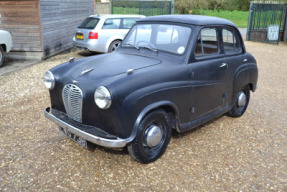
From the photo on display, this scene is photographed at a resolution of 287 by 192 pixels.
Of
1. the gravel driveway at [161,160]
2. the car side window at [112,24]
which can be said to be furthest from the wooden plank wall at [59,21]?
the gravel driveway at [161,160]

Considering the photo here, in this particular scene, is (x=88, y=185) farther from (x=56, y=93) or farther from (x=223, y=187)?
(x=223, y=187)

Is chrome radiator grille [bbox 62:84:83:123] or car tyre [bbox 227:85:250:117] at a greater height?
chrome radiator grille [bbox 62:84:83:123]

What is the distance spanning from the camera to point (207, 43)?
425 cm

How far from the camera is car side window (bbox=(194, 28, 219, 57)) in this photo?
4.08 meters

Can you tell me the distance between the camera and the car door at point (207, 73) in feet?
13.2

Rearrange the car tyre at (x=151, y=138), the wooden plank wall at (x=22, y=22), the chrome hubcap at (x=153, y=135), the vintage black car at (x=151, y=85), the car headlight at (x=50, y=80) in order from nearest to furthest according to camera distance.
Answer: the vintage black car at (x=151, y=85), the car tyre at (x=151, y=138), the chrome hubcap at (x=153, y=135), the car headlight at (x=50, y=80), the wooden plank wall at (x=22, y=22)

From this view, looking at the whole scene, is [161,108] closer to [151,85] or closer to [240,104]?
[151,85]

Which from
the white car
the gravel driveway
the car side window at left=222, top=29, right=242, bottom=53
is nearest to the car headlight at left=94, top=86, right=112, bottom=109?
the gravel driveway

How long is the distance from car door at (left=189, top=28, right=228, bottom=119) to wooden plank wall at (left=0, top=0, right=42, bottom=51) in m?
7.77

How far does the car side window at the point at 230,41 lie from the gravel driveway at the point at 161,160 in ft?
4.38

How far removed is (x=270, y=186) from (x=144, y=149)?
158 cm

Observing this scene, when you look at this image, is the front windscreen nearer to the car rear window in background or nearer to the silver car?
the car rear window in background

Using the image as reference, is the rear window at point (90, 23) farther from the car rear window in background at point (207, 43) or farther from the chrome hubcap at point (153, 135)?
the chrome hubcap at point (153, 135)

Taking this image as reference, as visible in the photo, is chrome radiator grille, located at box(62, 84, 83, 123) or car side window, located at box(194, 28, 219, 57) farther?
car side window, located at box(194, 28, 219, 57)
